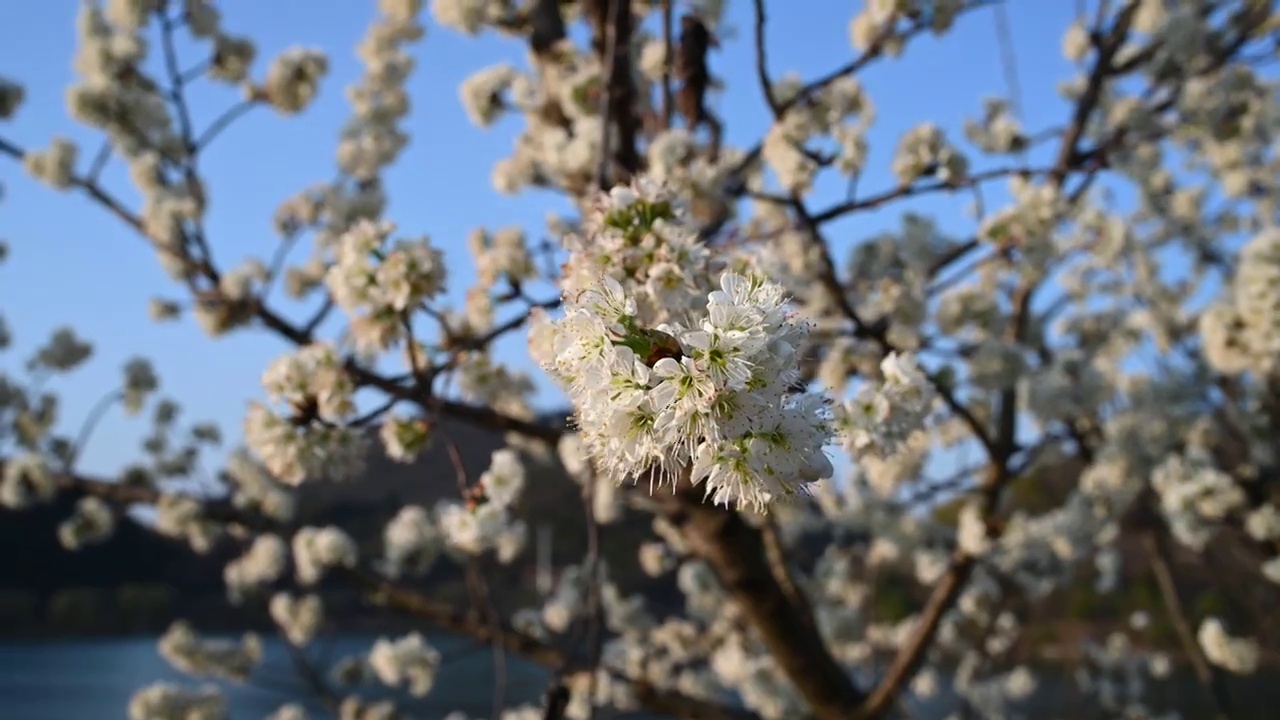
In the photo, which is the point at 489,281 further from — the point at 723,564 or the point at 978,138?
the point at 978,138

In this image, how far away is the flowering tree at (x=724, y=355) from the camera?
144 cm

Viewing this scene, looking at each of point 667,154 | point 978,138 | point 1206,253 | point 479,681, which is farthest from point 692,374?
point 479,681

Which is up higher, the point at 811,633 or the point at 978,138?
the point at 978,138

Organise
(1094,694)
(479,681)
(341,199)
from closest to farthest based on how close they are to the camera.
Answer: (341,199), (1094,694), (479,681)

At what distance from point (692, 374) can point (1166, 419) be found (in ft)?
18.1

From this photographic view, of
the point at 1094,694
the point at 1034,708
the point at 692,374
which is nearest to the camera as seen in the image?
the point at 692,374

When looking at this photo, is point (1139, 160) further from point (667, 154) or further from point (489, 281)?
point (489, 281)

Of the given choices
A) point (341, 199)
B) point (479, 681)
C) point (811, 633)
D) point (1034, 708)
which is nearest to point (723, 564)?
point (811, 633)

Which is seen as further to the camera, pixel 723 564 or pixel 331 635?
pixel 331 635

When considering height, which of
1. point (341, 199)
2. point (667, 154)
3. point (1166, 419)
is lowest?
point (1166, 419)

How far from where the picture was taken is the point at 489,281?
2.29 m

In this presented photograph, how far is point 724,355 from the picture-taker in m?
0.89

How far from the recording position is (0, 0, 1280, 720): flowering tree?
4.71 ft

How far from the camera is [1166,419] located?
551 cm
